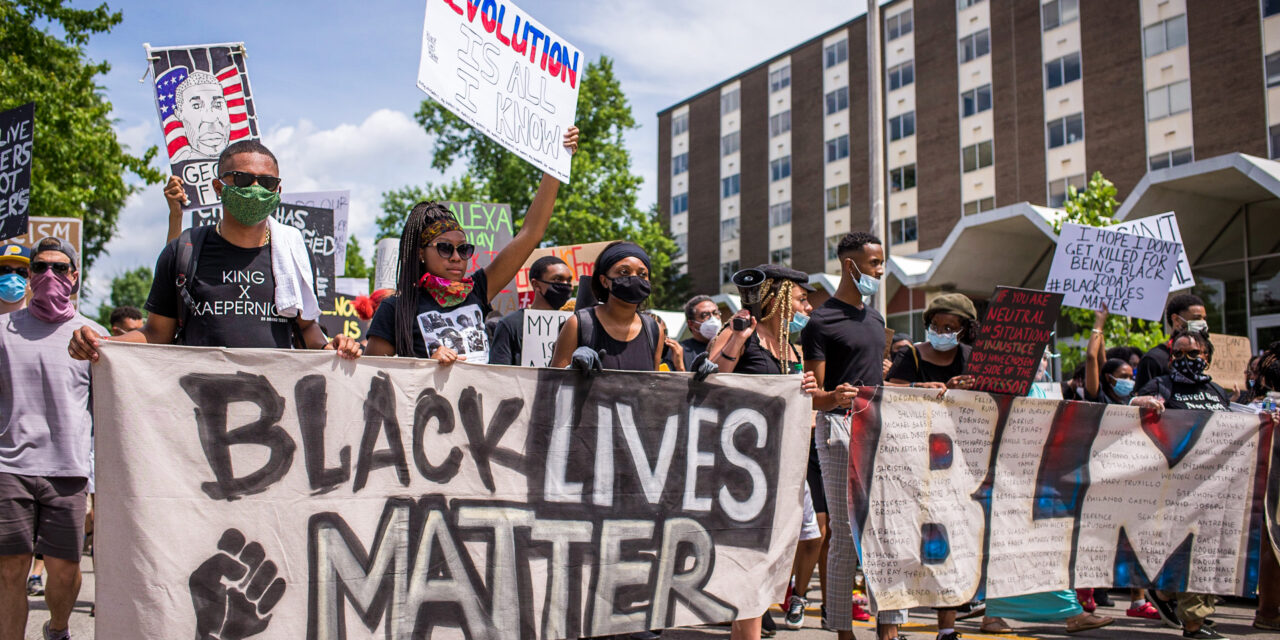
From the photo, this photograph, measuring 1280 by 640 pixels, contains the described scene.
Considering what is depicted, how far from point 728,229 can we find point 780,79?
734 cm

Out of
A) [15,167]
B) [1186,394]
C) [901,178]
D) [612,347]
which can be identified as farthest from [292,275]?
[901,178]

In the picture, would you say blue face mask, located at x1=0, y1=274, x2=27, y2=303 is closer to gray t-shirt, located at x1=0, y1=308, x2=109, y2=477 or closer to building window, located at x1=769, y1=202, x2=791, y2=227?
gray t-shirt, located at x1=0, y1=308, x2=109, y2=477

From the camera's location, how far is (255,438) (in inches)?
129

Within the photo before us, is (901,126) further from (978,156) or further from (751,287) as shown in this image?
(751,287)

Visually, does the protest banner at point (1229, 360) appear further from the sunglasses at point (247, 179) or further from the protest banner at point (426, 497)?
the sunglasses at point (247, 179)

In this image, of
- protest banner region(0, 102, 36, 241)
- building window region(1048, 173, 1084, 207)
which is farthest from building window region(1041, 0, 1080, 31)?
protest banner region(0, 102, 36, 241)

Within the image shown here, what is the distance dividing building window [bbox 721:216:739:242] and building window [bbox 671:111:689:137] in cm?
604

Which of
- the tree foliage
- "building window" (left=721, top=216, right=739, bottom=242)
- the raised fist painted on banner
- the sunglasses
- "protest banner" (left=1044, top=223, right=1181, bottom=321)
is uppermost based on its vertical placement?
"building window" (left=721, top=216, right=739, bottom=242)

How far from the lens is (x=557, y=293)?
20.0ft

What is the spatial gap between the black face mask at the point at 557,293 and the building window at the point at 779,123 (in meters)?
38.0

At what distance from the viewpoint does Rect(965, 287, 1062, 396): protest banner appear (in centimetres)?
474

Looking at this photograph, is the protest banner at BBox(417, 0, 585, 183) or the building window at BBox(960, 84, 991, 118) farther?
the building window at BBox(960, 84, 991, 118)

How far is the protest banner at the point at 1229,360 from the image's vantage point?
31.3 ft

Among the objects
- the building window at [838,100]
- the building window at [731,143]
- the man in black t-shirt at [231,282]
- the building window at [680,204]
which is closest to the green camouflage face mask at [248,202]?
the man in black t-shirt at [231,282]
